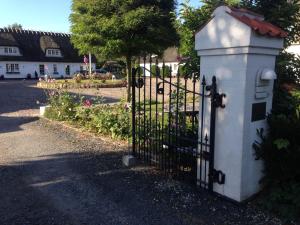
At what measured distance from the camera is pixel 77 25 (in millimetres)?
13047

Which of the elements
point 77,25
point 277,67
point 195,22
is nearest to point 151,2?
point 77,25

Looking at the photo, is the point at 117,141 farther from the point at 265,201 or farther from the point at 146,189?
the point at 265,201

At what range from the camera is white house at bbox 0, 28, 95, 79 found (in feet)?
134

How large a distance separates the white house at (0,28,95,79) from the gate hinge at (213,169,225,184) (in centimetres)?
3887

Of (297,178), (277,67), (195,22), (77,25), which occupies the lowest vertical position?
(297,178)

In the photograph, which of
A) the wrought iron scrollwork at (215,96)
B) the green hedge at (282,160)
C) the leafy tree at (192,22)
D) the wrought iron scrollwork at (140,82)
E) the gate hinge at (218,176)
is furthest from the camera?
the leafy tree at (192,22)

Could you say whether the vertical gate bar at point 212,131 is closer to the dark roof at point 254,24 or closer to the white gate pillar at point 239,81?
the white gate pillar at point 239,81

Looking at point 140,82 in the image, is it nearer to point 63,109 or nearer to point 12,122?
point 63,109

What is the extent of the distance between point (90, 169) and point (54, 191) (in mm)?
926

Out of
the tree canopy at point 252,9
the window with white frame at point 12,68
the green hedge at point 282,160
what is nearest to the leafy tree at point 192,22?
the tree canopy at point 252,9

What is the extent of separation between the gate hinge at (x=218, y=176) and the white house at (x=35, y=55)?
3887 centimetres

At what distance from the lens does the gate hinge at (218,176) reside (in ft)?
12.5

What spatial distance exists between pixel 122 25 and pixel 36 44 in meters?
36.2

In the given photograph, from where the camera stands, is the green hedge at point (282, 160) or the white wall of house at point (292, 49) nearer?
the green hedge at point (282, 160)
